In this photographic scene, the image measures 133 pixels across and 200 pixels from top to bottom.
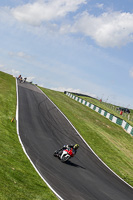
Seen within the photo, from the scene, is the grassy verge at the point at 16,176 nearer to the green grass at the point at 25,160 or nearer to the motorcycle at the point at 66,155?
the green grass at the point at 25,160

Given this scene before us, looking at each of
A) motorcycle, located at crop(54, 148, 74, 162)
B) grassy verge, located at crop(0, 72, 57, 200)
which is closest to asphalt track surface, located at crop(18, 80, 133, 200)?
motorcycle, located at crop(54, 148, 74, 162)

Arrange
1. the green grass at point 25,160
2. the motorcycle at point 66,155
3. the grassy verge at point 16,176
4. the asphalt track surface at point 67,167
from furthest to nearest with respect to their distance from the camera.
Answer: the motorcycle at point 66,155
the asphalt track surface at point 67,167
the green grass at point 25,160
the grassy verge at point 16,176

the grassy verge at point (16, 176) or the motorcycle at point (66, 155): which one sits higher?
the motorcycle at point (66, 155)

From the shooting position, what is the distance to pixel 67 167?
51.5ft

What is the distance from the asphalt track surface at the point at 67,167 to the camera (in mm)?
12562

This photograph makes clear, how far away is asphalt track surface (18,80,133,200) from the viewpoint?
1256 cm

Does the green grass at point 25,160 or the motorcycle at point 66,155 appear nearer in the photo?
the green grass at point 25,160

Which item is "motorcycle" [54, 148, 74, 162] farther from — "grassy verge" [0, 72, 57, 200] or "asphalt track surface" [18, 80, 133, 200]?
"grassy verge" [0, 72, 57, 200]

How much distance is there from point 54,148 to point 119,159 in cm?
801

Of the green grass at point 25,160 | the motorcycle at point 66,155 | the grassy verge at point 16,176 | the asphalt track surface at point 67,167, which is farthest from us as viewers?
the motorcycle at point 66,155

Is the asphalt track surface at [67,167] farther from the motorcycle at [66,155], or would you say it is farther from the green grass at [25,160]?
the green grass at [25,160]

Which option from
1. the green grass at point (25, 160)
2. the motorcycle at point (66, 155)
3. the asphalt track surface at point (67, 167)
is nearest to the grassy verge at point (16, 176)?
the green grass at point (25, 160)

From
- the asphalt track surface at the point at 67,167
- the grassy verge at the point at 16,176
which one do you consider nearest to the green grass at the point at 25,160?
the grassy verge at the point at 16,176

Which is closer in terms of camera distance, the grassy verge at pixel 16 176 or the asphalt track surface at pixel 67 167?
A: the grassy verge at pixel 16 176
